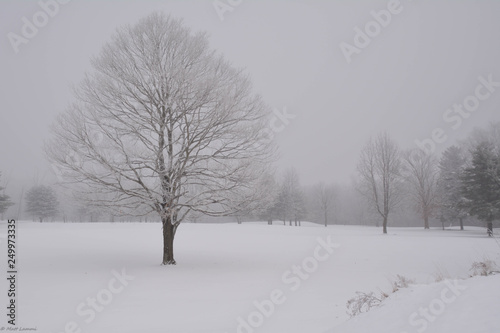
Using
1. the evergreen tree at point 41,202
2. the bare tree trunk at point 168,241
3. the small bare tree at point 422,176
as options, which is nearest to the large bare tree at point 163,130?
the bare tree trunk at point 168,241

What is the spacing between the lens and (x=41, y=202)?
183 feet

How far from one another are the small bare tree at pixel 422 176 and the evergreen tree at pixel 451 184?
44.5 inches

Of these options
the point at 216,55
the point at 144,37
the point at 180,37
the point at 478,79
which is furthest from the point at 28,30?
the point at 478,79

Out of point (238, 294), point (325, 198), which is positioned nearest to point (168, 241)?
point (238, 294)

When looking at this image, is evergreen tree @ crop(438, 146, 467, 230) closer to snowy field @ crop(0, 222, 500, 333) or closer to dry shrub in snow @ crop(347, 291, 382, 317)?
snowy field @ crop(0, 222, 500, 333)

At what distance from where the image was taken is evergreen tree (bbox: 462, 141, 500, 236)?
27.2 meters

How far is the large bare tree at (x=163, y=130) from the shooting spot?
10664 mm

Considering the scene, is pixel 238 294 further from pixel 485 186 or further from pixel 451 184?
pixel 451 184

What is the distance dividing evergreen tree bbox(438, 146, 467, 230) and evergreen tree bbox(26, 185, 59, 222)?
67380 mm

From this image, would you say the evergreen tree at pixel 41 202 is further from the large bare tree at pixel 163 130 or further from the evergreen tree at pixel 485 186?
the evergreen tree at pixel 485 186

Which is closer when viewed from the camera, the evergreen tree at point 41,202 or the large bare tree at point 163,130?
the large bare tree at point 163,130

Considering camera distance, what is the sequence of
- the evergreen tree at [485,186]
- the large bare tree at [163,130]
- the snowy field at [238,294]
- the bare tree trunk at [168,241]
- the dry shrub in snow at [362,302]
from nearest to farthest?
the snowy field at [238,294] < the dry shrub in snow at [362,302] < the large bare tree at [163,130] < the bare tree trunk at [168,241] < the evergreen tree at [485,186]

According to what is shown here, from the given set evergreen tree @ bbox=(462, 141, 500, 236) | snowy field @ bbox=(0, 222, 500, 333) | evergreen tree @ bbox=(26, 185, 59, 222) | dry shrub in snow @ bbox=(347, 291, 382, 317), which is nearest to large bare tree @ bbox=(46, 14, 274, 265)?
snowy field @ bbox=(0, 222, 500, 333)

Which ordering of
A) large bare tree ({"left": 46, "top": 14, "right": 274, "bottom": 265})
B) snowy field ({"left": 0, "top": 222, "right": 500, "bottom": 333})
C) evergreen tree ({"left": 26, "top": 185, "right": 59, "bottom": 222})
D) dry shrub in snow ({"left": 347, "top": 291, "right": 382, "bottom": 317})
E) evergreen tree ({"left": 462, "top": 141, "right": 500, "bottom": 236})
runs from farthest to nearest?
evergreen tree ({"left": 26, "top": 185, "right": 59, "bottom": 222}), evergreen tree ({"left": 462, "top": 141, "right": 500, "bottom": 236}), large bare tree ({"left": 46, "top": 14, "right": 274, "bottom": 265}), dry shrub in snow ({"left": 347, "top": 291, "right": 382, "bottom": 317}), snowy field ({"left": 0, "top": 222, "right": 500, "bottom": 333})
